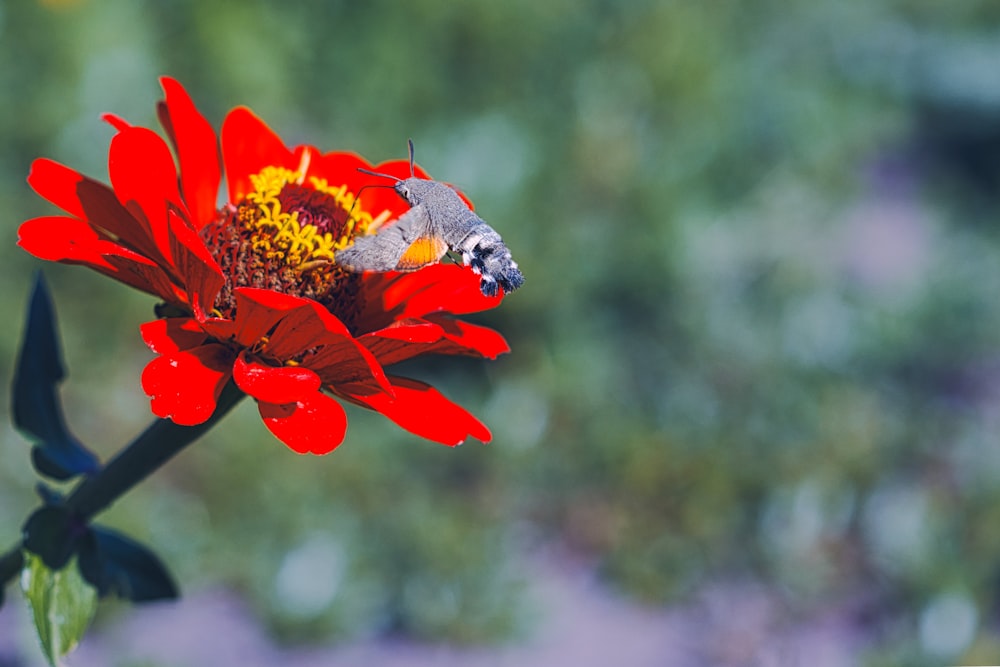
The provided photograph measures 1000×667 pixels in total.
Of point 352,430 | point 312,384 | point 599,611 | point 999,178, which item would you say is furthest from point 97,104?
point 999,178

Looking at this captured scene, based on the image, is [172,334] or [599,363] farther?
[599,363]

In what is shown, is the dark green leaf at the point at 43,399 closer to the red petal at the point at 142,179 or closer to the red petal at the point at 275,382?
the red petal at the point at 142,179

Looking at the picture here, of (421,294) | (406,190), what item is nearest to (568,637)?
(421,294)

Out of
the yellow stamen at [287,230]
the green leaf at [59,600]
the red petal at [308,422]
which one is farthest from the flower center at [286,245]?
the green leaf at [59,600]

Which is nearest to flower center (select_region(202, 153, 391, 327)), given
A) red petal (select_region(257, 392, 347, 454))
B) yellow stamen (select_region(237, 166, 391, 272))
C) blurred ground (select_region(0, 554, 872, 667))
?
yellow stamen (select_region(237, 166, 391, 272))

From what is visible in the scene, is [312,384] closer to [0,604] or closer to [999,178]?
[0,604]

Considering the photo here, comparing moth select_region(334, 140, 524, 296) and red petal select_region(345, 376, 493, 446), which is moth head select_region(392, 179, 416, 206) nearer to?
moth select_region(334, 140, 524, 296)

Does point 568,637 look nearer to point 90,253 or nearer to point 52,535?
point 52,535
